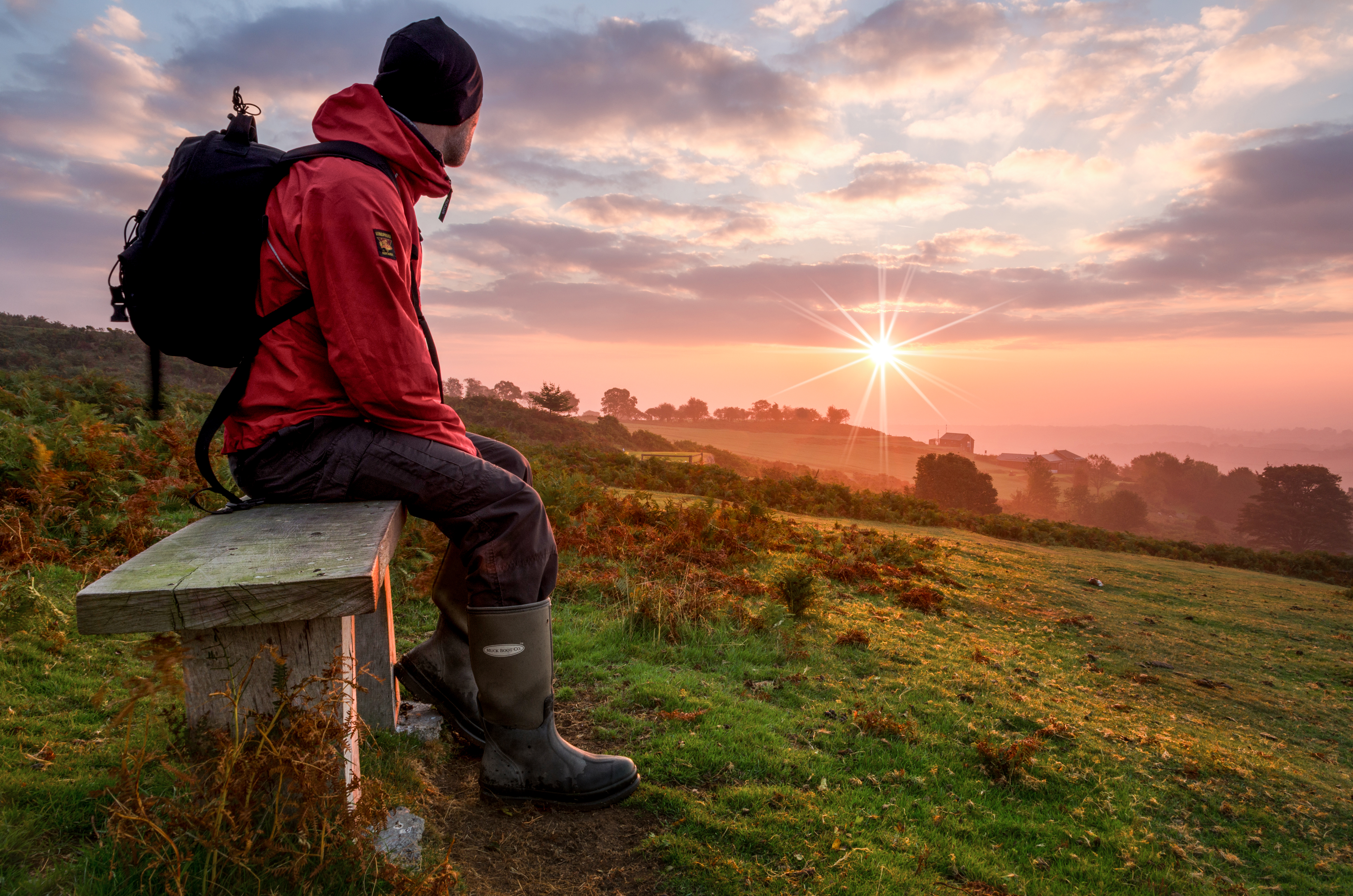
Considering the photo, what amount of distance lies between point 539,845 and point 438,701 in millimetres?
1009

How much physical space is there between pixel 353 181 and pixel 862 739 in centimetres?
377

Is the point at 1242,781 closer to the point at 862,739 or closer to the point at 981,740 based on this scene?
the point at 981,740

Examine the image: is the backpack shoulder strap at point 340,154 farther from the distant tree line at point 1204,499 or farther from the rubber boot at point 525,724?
the distant tree line at point 1204,499

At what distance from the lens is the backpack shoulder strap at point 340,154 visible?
2371 millimetres

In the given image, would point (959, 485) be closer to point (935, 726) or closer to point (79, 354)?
point (935, 726)

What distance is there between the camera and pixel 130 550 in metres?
4.82

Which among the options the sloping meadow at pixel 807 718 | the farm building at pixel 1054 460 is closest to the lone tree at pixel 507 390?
the sloping meadow at pixel 807 718

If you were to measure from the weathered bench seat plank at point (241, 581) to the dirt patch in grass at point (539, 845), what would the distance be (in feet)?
3.67

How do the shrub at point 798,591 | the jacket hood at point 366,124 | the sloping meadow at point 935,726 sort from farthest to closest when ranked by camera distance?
the shrub at point 798,591 < the sloping meadow at point 935,726 < the jacket hood at point 366,124

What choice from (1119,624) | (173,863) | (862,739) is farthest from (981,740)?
(1119,624)

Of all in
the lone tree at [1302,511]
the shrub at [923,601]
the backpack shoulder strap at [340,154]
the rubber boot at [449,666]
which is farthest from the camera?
the lone tree at [1302,511]

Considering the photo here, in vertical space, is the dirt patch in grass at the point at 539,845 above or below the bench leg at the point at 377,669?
below

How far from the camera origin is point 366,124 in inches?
99.0

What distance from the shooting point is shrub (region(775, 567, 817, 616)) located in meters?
6.10
